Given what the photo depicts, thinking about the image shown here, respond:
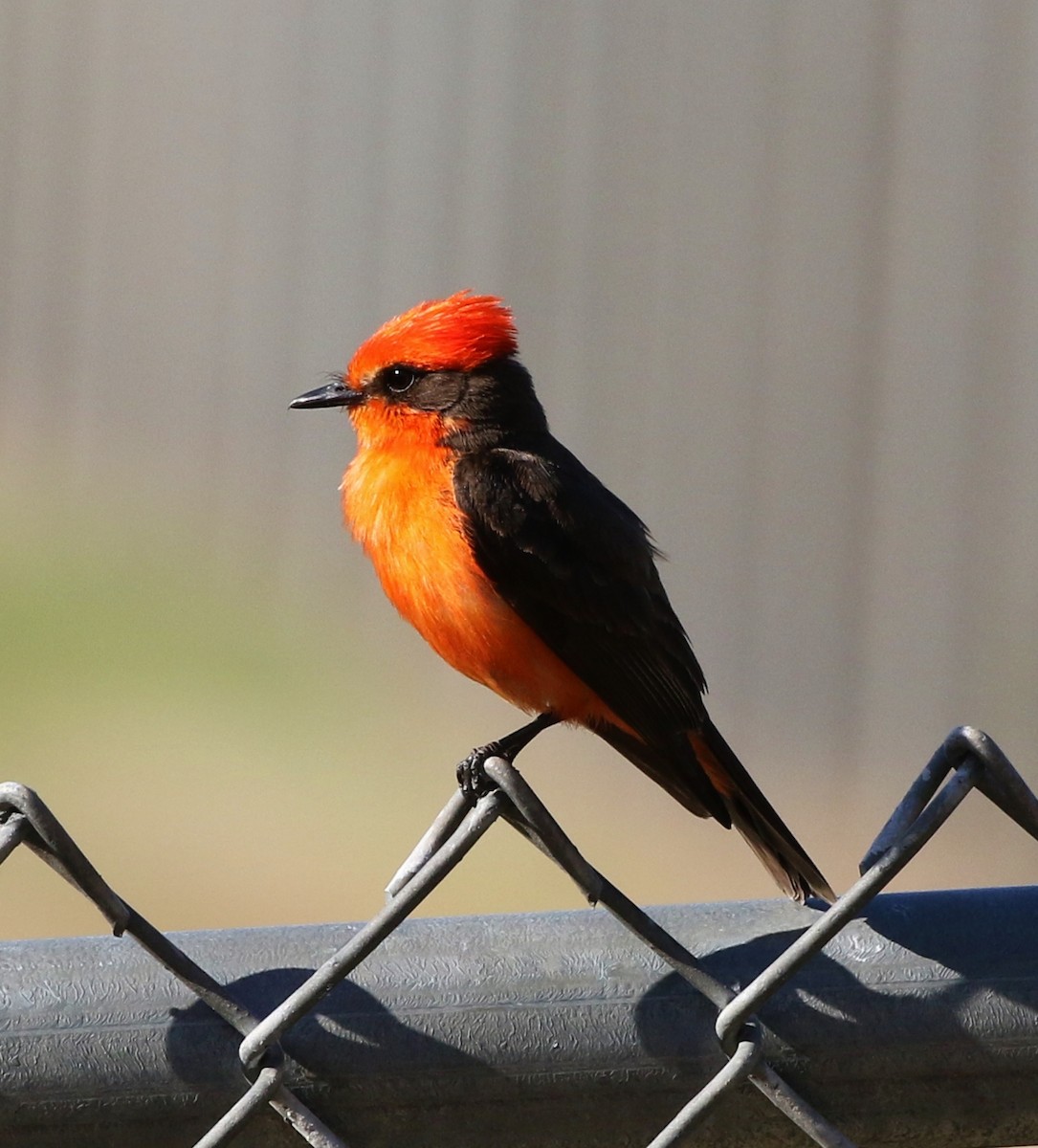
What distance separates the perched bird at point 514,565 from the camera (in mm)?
2588

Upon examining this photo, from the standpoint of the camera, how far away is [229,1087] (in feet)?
3.58

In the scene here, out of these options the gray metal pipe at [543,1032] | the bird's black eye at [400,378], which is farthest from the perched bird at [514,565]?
the gray metal pipe at [543,1032]

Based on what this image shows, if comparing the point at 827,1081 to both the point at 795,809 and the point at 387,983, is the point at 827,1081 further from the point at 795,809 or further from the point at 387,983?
the point at 795,809

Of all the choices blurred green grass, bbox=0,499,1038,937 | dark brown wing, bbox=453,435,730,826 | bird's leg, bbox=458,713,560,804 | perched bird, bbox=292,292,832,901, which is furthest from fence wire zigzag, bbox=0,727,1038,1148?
blurred green grass, bbox=0,499,1038,937

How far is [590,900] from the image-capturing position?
1.16 metres

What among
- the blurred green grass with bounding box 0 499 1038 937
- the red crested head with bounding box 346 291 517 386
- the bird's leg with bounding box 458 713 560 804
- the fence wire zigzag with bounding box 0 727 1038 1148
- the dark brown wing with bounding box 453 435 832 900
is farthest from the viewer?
the blurred green grass with bounding box 0 499 1038 937

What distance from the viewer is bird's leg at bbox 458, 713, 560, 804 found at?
6.55ft

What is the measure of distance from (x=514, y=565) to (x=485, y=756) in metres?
0.54

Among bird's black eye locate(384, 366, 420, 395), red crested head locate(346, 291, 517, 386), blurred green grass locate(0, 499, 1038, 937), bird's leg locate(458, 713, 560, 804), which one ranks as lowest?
blurred green grass locate(0, 499, 1038, 937)

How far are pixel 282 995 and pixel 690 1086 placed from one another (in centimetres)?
29

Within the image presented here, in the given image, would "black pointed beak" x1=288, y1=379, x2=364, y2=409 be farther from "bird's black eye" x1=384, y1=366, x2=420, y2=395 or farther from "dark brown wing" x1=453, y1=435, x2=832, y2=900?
"dark brown wing" x1=453, y1=435, x2=832, y2=900

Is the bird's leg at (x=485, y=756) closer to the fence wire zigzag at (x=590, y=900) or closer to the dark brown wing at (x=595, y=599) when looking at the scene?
the dark brown wing at (x=595, y=599)

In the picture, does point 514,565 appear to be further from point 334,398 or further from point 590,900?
point 590,900

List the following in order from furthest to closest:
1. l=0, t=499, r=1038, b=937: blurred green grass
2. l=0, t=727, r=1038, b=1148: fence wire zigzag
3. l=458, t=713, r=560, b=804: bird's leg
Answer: l=0, t=499, r=1038, b=937: blurred green grass
l=458, t=713, r=560, b=804: bird's leg
l=0, t=727, r=1038, b=1148: fence wire zigzag
